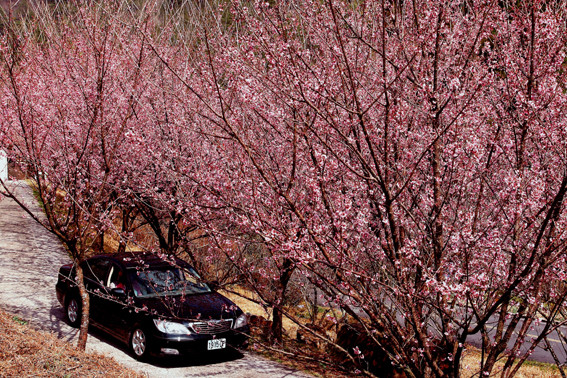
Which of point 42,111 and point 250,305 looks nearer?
point 42,111

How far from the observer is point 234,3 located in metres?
5.20

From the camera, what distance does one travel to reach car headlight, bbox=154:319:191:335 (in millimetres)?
8352

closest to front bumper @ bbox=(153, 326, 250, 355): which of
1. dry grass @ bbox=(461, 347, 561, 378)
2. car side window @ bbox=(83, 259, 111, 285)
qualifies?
car side window @ bbox=(83, 259, 111, 285)

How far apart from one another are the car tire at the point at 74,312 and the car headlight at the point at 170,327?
2445mm

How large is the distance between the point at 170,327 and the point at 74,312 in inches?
112

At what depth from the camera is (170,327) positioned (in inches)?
331

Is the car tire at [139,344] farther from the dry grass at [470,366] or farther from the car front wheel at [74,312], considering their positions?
the dry grass at [470,366]

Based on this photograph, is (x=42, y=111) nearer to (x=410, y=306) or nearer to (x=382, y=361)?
(x=382, y=361)

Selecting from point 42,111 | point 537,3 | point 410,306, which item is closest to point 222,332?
point 410,306

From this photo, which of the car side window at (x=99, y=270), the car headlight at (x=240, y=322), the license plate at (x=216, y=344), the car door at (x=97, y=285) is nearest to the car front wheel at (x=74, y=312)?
the car door at (x=97, y=285)

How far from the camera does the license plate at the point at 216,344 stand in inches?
336

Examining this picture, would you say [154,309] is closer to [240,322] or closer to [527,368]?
[240,322]

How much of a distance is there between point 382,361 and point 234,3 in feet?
23.1

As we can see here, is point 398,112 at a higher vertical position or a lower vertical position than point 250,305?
higher
